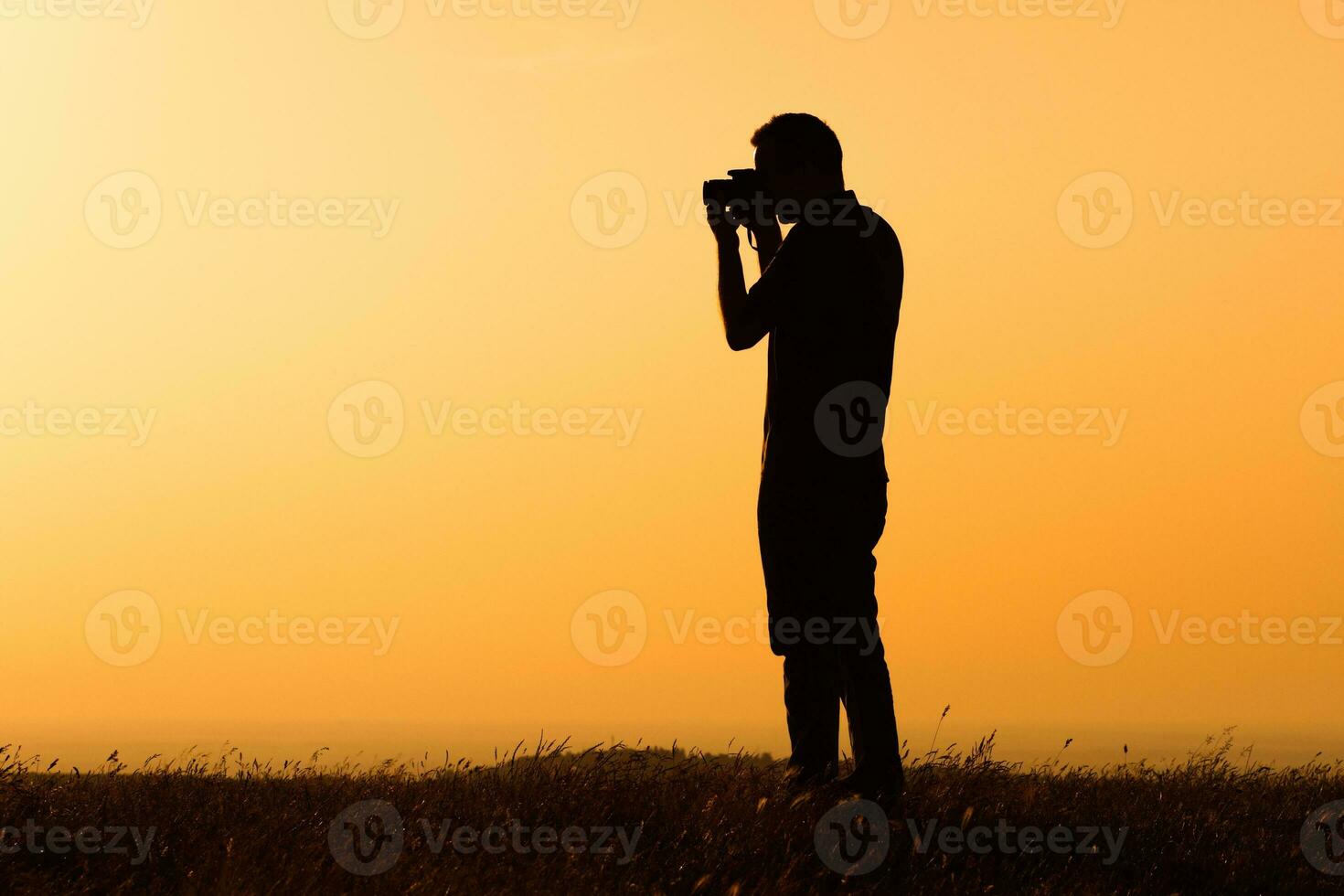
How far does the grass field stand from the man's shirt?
5.19 ft

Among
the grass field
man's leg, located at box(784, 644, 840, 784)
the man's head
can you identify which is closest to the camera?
the grass field

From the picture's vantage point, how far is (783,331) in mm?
6754

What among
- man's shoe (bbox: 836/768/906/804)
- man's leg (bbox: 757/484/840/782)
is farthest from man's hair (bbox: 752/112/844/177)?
man's shoe (bbox: 836/768/906/804)

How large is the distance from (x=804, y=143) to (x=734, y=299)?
826 mm

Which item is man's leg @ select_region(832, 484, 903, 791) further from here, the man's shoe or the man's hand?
the man's hand

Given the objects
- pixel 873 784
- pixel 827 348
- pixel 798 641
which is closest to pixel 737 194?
pixel 827 348

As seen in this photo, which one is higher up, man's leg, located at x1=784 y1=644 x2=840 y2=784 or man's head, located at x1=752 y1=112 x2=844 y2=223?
man's head, located at x1=752 y1=112 x2=844 y2=223

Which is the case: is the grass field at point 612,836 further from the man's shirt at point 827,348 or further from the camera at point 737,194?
the camera at point 737,194

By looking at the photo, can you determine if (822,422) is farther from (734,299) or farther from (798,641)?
(798,641)

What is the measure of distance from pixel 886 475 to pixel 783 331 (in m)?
0.89

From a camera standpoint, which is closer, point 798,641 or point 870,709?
point 870,709

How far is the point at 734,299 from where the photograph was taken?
22.0ft

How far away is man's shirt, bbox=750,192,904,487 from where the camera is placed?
6.65 m

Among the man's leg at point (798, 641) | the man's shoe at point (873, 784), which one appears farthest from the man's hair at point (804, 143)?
the man's shoe at point (873, 784)
